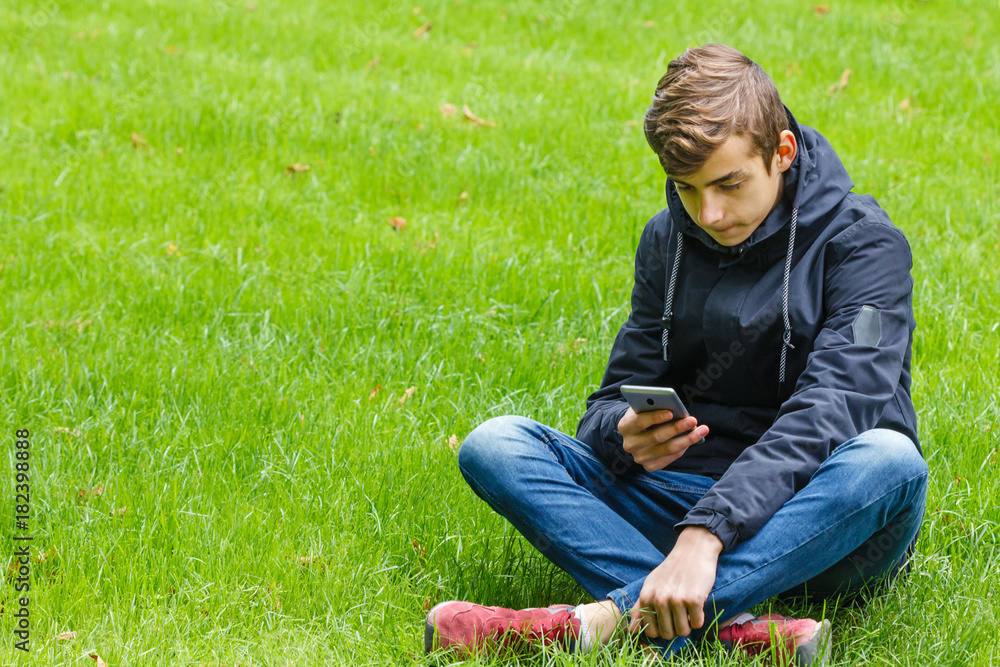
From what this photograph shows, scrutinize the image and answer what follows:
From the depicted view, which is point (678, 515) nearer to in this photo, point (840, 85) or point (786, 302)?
point (786, 302)

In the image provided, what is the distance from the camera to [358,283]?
4.52 m

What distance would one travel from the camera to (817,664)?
7.25 ft

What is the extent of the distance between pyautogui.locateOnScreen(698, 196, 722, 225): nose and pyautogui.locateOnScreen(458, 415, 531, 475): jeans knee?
27.8 inches

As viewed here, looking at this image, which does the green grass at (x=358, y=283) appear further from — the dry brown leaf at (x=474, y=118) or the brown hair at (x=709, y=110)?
the brown hair at (x=709, y=110)

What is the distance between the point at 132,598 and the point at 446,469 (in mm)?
1038

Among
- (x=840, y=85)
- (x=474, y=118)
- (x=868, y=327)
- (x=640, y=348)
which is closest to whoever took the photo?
(x=868, y=327)

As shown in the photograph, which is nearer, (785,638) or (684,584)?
(684,584)

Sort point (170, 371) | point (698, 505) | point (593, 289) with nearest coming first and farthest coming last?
point (698, 505) < point (170, 371) < point (593, 289)

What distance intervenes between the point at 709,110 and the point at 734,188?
0.67 feet

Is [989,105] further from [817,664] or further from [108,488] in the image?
[108,488]

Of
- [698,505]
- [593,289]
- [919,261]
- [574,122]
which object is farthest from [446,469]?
[574,122]

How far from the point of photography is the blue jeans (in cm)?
217

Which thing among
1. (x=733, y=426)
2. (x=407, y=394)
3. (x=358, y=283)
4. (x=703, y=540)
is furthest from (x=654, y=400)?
(x=358, y=283)

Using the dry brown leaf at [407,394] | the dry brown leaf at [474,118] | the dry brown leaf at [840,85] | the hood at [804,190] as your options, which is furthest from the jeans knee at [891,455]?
the dry brown leaf at [840,85]
